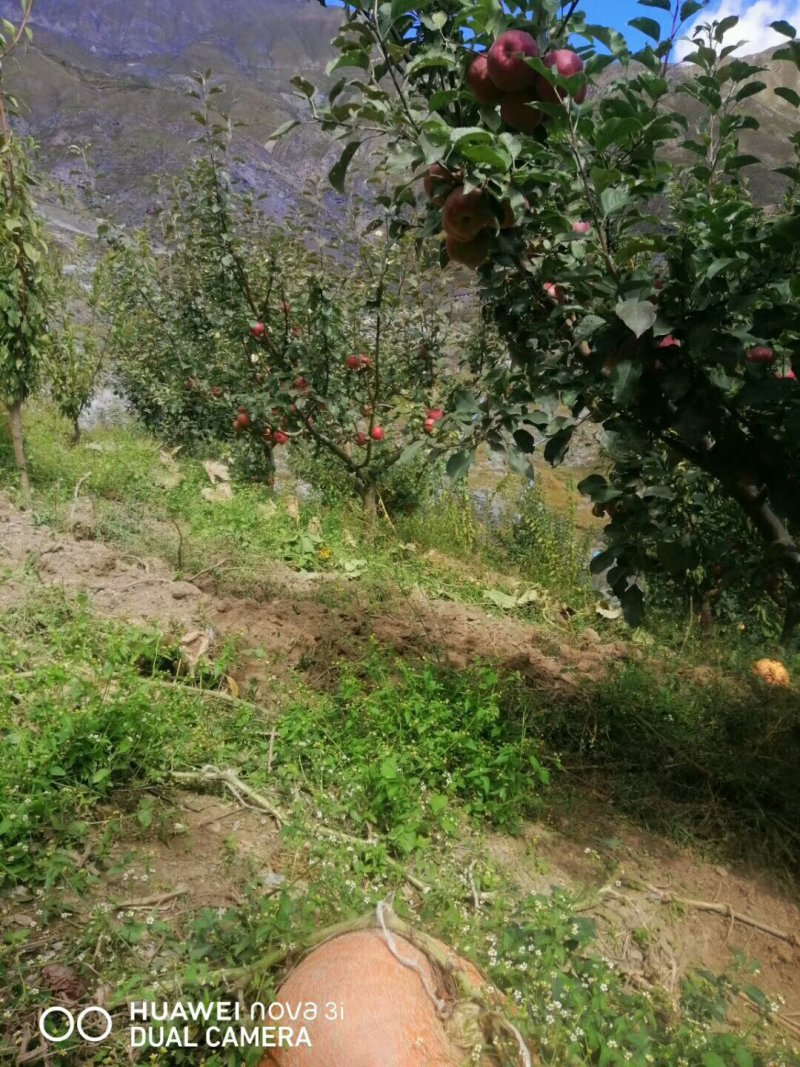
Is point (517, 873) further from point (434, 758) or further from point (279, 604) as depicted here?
point (279, 604)

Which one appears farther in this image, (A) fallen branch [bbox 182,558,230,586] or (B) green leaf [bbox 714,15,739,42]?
(A) fallen branch [bbox 182,558,230,586]

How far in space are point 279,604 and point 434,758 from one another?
1.45m

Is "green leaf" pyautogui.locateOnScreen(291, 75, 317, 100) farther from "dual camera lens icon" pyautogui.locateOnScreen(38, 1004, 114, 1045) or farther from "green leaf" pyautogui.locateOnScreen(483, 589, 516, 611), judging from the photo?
"green leaf" pyautogui.locateOnScreen(483, 589, 516, 611)

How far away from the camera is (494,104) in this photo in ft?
5.19

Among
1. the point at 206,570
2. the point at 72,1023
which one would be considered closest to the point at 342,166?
the point at 72,1023

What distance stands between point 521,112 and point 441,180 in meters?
0.21

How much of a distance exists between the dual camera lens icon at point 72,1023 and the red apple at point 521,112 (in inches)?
75.4

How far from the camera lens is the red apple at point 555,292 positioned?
1.90m

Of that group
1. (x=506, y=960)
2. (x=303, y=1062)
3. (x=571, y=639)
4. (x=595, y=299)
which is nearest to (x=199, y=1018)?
(x=303, y=1062)

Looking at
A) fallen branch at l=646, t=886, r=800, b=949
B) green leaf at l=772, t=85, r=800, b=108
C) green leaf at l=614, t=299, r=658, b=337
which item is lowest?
fallen branch at l=646, t=886, r=800, b=949

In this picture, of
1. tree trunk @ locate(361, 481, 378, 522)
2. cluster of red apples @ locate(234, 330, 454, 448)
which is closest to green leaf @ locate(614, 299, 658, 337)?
cluster of red apples @ locate(234, 330, 454, 448)

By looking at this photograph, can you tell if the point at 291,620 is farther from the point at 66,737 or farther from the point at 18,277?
Answer: the point at 18,277

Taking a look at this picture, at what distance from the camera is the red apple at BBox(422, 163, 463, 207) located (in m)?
1.60

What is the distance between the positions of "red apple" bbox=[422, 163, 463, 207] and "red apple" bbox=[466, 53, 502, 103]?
0.15 meters
